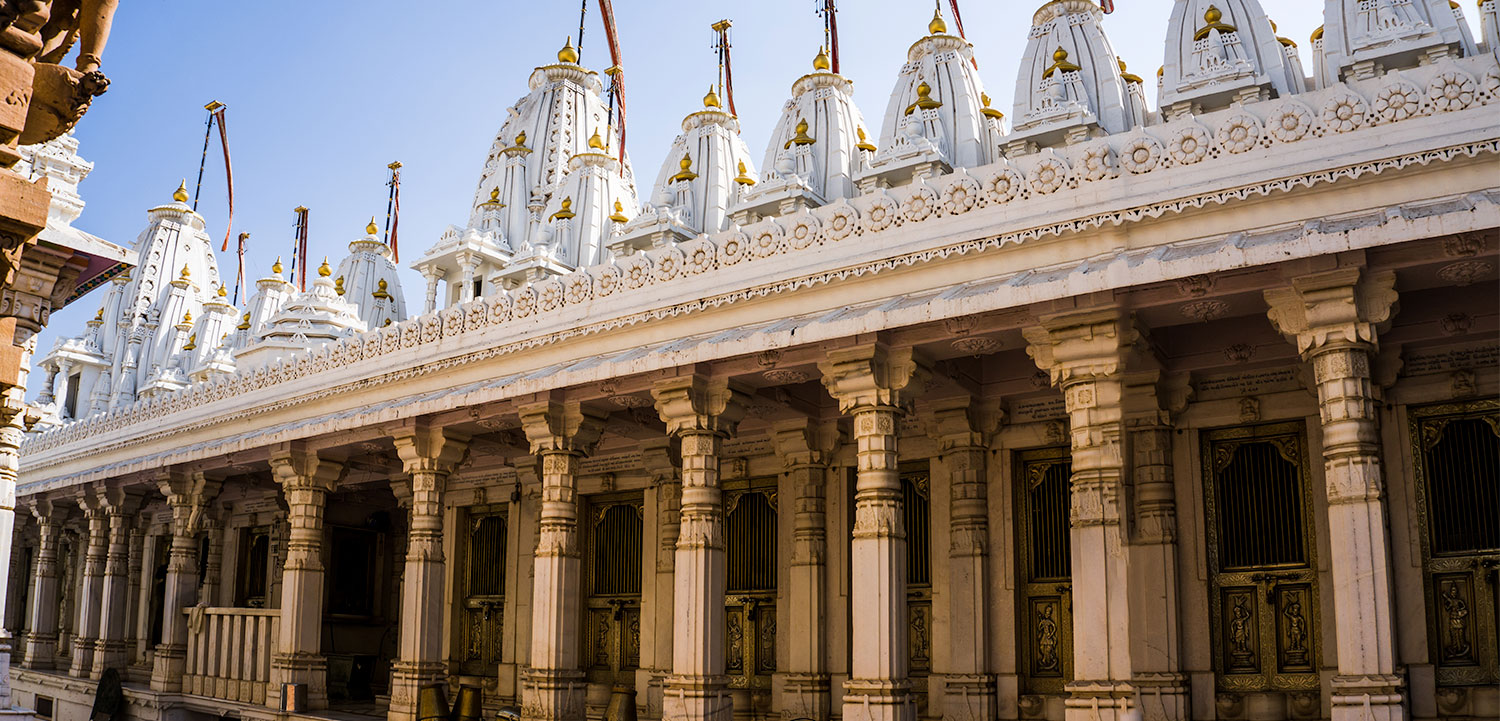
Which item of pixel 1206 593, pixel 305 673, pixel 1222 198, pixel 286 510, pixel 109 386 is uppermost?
pixel 109 386

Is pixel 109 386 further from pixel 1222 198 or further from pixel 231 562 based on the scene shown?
pixel 1222 198

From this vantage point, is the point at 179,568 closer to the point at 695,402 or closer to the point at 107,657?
the point at 107,657

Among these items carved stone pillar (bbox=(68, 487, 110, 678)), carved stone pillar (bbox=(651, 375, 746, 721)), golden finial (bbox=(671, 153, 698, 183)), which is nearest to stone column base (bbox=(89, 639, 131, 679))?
carved stone pillar (bbox=(68, 487, 110, 678))

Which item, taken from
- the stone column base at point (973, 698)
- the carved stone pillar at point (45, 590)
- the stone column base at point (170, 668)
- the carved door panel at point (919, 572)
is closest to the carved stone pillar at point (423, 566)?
the carved door panel at point (919, 572)

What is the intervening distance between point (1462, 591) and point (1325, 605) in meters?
1.05

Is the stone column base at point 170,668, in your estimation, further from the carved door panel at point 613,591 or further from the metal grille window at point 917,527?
the metal grille window at point 917,527

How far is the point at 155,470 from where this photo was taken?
Answer: 1889 cm

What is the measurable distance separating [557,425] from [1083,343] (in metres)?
5.64

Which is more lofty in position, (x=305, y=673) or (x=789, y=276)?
(x=789, y=276)

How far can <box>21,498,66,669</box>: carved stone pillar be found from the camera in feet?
74.3

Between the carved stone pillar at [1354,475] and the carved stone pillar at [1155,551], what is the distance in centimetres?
275

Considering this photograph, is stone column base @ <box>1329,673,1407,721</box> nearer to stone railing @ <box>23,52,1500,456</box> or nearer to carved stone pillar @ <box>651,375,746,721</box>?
stone railing @ <box>23,52,1500,456</box>

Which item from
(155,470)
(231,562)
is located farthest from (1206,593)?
(231,562)

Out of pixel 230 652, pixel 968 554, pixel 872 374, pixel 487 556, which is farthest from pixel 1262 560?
pixel 230 652
